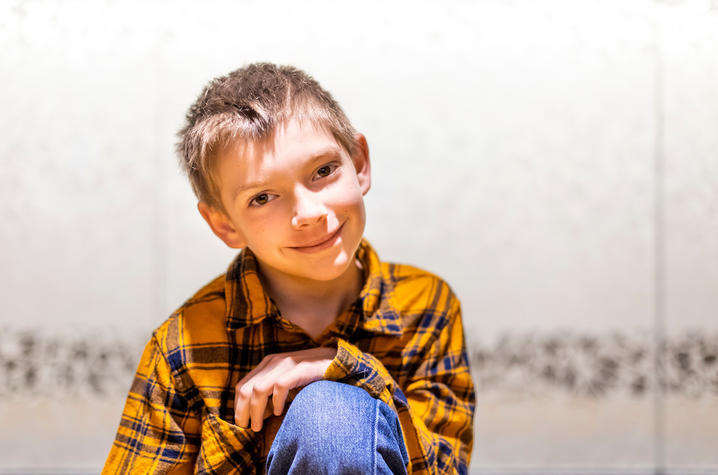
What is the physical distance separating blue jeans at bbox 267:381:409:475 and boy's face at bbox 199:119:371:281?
185mm

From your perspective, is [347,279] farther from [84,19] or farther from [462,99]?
[84,19]

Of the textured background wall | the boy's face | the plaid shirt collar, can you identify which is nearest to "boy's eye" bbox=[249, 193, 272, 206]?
the boy's face

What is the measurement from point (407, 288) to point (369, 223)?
583 millimetres

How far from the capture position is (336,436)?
66cm

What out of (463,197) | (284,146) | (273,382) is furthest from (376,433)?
(463,197)

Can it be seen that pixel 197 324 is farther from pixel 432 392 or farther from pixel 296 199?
pixel 432 392

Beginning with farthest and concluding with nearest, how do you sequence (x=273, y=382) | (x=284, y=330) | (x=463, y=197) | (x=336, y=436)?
(x=463, y=197)
(x=284, y=330)
(x=273, y=382)
(x=336, y=436)

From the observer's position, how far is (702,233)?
156 cm

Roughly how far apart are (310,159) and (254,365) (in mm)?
296

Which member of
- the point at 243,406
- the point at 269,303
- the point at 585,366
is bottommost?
the point at 585,366

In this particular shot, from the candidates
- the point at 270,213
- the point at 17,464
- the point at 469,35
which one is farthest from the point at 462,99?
the point at 17,464

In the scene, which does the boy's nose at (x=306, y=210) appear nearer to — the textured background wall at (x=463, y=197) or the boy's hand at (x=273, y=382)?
the boy's hand at (x=273, y=382)

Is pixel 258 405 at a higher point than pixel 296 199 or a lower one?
lower

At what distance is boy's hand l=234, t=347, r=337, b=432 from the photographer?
29.8 inches
